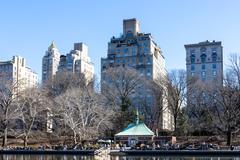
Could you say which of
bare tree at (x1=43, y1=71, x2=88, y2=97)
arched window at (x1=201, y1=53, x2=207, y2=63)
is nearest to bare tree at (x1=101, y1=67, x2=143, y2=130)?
bare tree at (x1=43, y1=71, x2=88, y2=97)

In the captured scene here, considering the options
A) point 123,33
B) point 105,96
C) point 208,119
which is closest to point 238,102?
point 208,119

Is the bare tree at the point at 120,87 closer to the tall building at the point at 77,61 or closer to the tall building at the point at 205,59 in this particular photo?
the tall building at the point at 205,59

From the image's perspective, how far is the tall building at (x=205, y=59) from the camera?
361ft

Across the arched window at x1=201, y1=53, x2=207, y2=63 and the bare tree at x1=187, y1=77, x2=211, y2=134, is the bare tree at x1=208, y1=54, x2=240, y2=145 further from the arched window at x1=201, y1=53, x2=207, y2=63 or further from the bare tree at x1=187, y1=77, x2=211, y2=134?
the arched window at x1=201, y1=53, x2=207, y2=63

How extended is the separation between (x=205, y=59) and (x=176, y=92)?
42.1 m

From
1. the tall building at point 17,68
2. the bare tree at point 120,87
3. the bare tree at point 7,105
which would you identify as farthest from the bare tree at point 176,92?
the tall building at point 17,68

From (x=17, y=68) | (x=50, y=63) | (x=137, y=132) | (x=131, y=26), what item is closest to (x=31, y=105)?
(x=137, y=132)

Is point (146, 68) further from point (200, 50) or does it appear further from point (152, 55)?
point (200, 50)

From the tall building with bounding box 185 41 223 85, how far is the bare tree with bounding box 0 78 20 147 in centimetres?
5876

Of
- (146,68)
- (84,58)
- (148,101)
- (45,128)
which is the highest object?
(84,58)

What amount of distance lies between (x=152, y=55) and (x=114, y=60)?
31.8 feet

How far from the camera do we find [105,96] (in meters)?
75.6

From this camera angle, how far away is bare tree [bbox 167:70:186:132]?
71125 millimetres

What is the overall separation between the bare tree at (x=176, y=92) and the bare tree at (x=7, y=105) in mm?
26484
